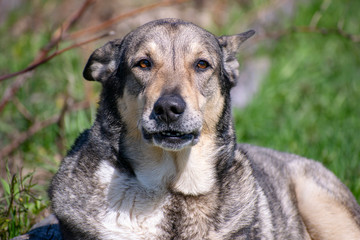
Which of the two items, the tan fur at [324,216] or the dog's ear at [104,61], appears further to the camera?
the tan fur at [324,216]

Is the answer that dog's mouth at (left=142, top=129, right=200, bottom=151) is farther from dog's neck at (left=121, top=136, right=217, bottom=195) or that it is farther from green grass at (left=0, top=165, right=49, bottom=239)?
green grass at (left=0, top=165, right=49, bottom=239)

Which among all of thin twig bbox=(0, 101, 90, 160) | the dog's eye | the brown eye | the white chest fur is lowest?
thin twig bbox=(0, 101, 90, 160)

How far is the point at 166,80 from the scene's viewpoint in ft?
12.6

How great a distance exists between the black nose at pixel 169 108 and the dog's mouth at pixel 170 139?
0.12 meters

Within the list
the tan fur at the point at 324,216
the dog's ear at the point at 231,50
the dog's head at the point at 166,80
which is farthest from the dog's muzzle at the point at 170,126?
the tan fur at the point at 324,216

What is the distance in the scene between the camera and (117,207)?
151 inches

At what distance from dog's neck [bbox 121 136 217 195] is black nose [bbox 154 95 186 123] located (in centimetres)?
41

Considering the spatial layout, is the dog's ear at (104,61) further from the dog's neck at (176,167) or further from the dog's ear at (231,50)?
the dog's ear at (231,50)

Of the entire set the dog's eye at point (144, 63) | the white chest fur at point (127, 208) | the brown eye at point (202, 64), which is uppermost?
the dog's eye at point (144, 63)

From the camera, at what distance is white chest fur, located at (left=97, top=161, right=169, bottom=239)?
376 cm

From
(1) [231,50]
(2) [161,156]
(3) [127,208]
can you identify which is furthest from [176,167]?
(1) [231,50]

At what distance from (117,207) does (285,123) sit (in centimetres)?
456

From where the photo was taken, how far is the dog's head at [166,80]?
3.69m

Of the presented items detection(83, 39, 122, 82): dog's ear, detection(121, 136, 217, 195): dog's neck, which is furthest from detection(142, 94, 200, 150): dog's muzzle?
detection(83, 39, 122, 82): dog's ear
